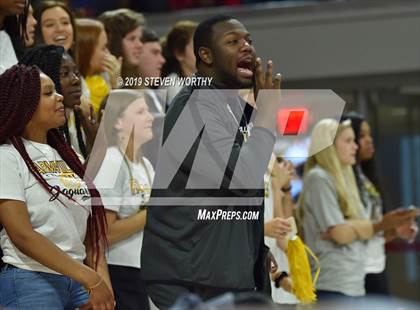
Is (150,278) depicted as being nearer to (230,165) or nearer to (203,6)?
(230,165)

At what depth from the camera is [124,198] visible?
4602 mm

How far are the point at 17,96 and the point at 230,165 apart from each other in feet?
2.53

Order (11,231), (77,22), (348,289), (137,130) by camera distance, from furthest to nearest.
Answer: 1. (348,289)
2. (77,22)
3. (137,130)
4. (11,231)

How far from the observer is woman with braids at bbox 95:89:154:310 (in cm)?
454

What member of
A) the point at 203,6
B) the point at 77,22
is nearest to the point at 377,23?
the point at 203,6

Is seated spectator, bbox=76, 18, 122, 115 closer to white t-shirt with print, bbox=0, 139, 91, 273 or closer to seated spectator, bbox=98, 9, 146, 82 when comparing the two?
seated spectator, bbox=98, 9, 146, 82

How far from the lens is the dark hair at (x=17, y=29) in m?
4.63

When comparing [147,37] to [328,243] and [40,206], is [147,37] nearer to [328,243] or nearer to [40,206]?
[328,243]

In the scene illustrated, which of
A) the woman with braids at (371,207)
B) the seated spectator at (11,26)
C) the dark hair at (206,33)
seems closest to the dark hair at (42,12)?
the seated spectator at (11,26)

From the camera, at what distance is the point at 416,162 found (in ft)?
28.7

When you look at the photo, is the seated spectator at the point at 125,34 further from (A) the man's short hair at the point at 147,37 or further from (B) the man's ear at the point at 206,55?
(B) the man's ear at the point at 206,55

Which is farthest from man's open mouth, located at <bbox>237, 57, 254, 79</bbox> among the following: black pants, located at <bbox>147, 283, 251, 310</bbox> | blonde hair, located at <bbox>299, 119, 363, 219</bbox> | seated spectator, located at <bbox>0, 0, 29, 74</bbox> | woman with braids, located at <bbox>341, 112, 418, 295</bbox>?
woman with braids, located at <bbox>341, 112, 418, 295</bbox>

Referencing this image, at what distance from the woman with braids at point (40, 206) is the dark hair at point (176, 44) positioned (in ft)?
4.96

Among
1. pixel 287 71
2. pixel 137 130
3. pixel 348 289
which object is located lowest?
pixel 348 289
